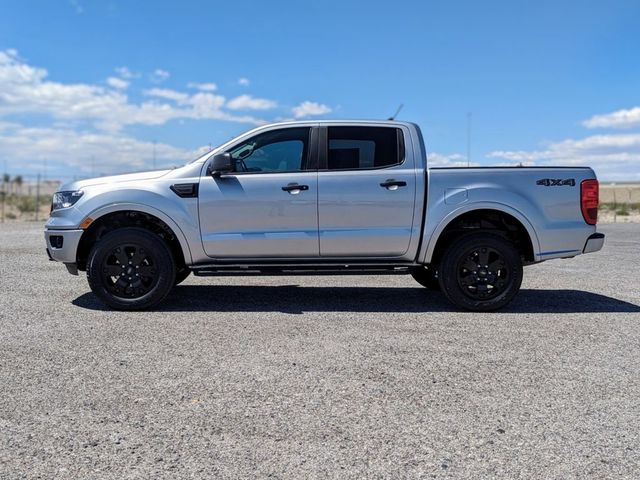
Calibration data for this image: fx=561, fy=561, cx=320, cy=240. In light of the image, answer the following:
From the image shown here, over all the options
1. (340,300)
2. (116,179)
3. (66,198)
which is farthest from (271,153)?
(66,198)

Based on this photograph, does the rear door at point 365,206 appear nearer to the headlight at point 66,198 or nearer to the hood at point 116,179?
the hood at point 116,179

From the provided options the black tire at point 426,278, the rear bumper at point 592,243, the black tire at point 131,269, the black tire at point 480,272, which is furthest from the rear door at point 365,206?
the rear bumper at point 592,243

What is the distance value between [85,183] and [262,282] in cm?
298

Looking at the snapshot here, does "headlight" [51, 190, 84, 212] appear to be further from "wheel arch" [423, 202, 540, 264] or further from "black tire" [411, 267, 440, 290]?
"black tire" [411, 267, 440, 290]

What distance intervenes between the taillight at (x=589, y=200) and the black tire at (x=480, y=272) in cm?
90

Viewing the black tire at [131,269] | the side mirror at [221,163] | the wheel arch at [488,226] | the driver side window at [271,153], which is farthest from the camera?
the driver side window at [271,153]

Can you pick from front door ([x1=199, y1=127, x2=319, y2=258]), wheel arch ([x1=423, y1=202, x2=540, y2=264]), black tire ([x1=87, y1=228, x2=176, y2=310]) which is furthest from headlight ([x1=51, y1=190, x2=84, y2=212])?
wheel arch ([x1=423, y1=202, x2=540, y2=264])

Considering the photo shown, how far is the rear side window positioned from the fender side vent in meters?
1.52

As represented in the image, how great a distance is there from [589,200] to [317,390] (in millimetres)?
4217

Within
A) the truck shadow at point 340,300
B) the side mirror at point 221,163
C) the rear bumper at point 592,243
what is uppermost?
the side mirror at point 221,163

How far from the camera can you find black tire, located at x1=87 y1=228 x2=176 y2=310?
6.15 metres

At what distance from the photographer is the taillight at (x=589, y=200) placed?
20.6 feet

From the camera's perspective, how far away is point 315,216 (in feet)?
20.5

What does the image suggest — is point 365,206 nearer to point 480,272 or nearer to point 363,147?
point 363,147
